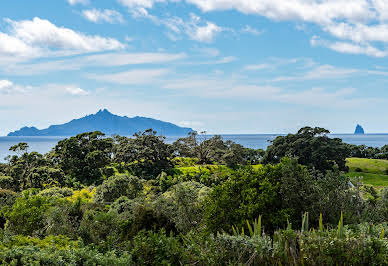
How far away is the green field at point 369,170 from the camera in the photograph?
4939 centimetres

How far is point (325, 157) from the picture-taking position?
50.9 metres

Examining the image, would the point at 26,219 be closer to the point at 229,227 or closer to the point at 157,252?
the point at 229,227

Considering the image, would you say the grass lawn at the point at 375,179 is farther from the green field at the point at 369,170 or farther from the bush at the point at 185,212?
the bush at the point at 185,212

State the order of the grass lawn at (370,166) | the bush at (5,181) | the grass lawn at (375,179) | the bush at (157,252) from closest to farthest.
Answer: the bush at (157,252), the bush at (5,181), the grass lawn at (375,179), the grass lawn at (370,166)

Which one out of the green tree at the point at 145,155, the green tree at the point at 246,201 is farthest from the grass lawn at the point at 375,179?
the green tree at the point at 246,201

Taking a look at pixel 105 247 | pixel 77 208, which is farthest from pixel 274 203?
pixel 77 208

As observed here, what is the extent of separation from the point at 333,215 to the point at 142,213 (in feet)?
20.4

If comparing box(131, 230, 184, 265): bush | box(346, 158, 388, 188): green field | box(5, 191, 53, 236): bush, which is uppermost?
box(131, 230, 184, 265): bush

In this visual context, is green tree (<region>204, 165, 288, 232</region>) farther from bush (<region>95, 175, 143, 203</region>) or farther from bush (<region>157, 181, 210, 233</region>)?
bush (<region>95, 175, 143, 203</region>)

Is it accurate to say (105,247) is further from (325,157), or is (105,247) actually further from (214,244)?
(325,157)

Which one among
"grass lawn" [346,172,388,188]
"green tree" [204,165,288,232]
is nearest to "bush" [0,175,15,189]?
"green tree" [204,165,288,232]

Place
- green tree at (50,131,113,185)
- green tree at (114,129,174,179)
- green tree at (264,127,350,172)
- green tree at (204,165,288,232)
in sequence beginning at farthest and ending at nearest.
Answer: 1. green tree at (264,127,350,172)
2. green tree at (114,129,174,179)
3. green tree at (50,131,113,185)
4. green tree at (204,165,288,232)

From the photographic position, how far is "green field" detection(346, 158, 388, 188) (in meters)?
49.4

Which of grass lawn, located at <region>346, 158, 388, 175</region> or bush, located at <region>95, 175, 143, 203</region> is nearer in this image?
bush, located at <region>95, 175, 143, 203</region>
